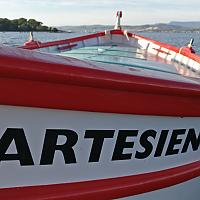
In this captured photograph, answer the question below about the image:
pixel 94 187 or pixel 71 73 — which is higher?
pixel 71 73

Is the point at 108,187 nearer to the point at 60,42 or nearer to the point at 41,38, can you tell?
the point at 60,42

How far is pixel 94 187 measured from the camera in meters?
2.35

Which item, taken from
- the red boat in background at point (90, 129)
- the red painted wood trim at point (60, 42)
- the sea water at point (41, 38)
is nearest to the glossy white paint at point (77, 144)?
the red boat in background at point (90, 129)

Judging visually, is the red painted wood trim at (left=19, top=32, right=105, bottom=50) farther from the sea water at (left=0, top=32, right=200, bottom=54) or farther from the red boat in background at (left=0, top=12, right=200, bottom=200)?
the red boat in background at (left=0, top=12, right=200, bottom=200)

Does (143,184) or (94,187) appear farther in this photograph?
(143,184)

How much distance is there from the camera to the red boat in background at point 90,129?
2.03 meters

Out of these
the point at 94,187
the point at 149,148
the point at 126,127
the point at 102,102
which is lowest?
the point at 94,187

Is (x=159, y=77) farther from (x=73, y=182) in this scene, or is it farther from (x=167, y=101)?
(x=73, y=182)

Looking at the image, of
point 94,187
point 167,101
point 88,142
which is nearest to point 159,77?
point 167,101

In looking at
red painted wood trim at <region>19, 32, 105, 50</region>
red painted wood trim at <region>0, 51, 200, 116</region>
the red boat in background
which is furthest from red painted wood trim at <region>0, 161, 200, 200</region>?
red painted wood trim at <region>19, 32, 105, 50</region>

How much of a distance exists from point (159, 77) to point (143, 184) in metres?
0.65

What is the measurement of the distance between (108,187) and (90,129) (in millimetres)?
389

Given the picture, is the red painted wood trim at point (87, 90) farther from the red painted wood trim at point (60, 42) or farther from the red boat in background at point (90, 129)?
the red painted wood trim at point (60, 42)

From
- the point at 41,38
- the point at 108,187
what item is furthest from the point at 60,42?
the point at 41,38
